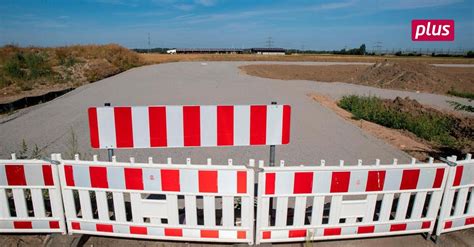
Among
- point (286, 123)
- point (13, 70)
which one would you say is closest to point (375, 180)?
point (286, 123)

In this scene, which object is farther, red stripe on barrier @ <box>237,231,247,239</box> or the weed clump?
the weed clump

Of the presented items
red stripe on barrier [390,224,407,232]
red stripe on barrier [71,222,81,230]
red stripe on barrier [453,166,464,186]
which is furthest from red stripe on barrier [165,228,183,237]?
red stripe on barrier [453,166,464,186]

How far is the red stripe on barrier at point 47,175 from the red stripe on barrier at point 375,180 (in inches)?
128

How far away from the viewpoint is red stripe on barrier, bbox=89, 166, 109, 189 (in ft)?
9.92

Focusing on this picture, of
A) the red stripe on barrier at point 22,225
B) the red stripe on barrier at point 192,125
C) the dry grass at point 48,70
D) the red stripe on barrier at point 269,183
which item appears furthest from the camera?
the dry grass at point 48,70

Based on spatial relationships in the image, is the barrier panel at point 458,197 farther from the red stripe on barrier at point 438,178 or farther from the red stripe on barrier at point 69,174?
the red stripe on barrier at point 69,174

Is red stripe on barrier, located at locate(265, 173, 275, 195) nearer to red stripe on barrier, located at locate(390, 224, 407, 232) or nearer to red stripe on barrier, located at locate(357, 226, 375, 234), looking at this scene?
red stripe on barrier, located at locate(357, 226, 375, 234)

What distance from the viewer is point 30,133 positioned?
7.56m

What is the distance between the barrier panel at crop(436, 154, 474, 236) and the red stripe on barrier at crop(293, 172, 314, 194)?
1533 mm

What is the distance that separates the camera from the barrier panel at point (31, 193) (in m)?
3.05

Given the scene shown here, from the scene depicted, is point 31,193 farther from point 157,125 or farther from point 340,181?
point 340,181

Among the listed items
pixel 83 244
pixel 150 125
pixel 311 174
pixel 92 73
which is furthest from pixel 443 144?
pixel 92 73

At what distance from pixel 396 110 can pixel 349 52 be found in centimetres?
11461

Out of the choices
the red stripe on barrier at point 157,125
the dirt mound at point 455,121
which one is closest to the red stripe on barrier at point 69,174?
the red stripe on barrier at point 157,125
